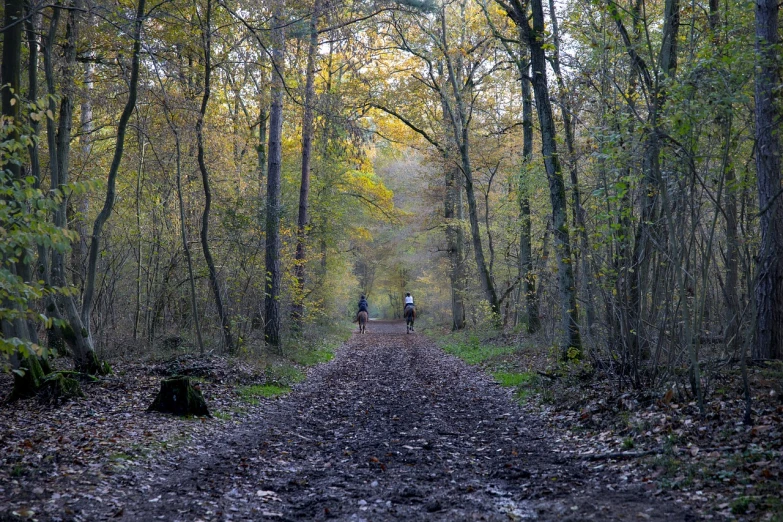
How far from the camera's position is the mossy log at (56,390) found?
8591 millimetres

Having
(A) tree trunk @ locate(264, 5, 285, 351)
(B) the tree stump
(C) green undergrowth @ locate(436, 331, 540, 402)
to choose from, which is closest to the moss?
(B) the tree stump

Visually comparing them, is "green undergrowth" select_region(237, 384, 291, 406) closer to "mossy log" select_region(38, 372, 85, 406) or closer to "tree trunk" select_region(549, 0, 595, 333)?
"mossy log" select_region(38, 372, 85, 406)

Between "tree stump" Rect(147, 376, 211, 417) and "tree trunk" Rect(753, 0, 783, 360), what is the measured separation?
25.5ft

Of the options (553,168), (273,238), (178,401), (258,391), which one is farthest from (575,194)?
(273,238)

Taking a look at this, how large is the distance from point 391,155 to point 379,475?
2272 centimetres

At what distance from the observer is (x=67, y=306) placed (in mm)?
10352

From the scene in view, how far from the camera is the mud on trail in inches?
189

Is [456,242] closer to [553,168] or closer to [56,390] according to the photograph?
[553,168]

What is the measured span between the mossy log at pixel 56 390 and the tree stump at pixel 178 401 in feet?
4.36

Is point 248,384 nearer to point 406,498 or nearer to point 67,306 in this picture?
point 67,306

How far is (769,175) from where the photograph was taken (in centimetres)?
718

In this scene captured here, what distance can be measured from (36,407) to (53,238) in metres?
4.47

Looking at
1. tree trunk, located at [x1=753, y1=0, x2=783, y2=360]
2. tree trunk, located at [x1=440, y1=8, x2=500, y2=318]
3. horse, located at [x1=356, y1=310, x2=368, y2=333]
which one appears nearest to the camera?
tree trunk, located at [x1=753, y1=0, x2=783, y2=360]

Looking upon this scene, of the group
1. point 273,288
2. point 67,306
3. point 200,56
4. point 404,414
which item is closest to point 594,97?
point 404,414
